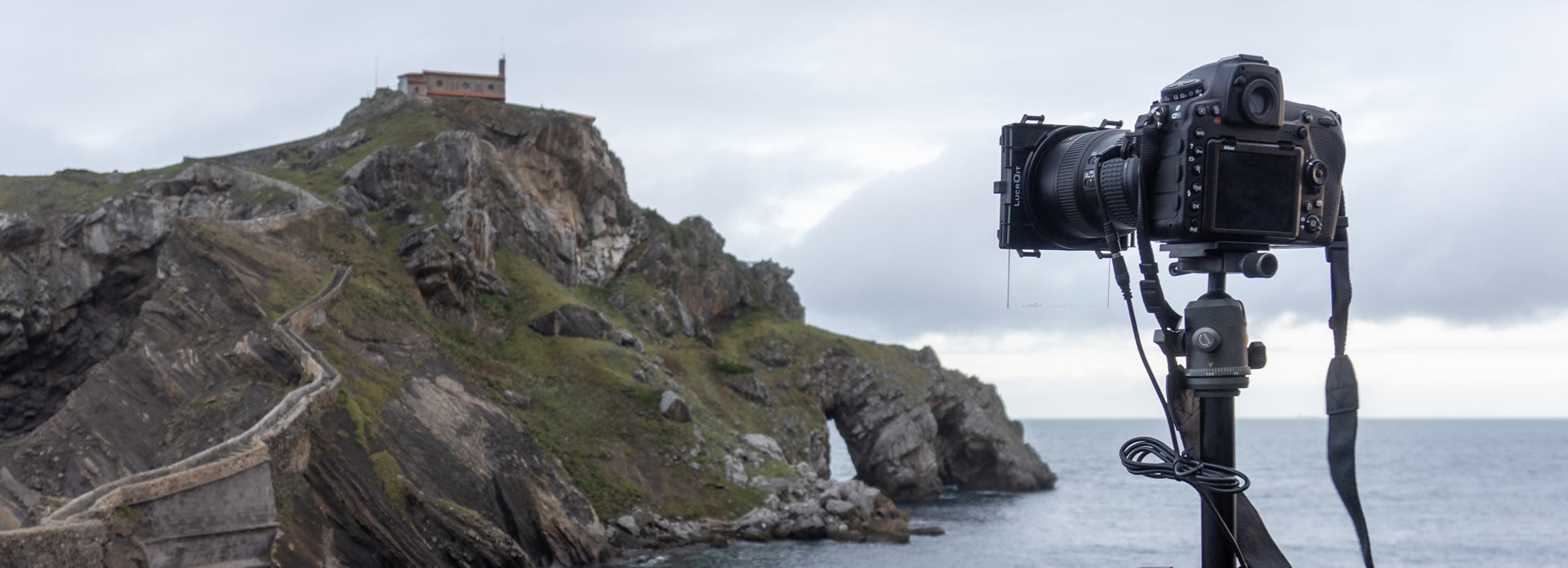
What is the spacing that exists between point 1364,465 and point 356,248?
5058 inches

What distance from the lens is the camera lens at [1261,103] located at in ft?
18.4

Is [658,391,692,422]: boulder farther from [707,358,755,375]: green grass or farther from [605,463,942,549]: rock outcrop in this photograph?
[707,358,755,375]: green grass

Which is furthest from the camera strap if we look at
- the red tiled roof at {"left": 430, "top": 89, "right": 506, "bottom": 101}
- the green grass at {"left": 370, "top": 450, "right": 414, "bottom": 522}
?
the red tiled roof at {"left": 430, "top": 89, "right": 506, "bottom": 101}

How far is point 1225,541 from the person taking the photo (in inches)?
215

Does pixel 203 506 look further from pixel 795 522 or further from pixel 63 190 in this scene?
pixel 63 190

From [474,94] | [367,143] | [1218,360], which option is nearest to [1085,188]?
[1218,360]

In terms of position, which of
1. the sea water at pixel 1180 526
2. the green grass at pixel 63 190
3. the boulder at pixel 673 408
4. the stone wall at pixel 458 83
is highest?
the stone wall at pixel 458 83

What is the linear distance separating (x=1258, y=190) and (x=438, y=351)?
47008 mm

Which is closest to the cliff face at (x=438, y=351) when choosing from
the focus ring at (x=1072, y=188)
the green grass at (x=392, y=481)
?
the green grass at (x=392, y=481)

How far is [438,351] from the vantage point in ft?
163

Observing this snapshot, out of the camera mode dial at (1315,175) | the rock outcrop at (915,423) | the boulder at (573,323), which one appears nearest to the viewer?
the camera mode dial at (1315,175)

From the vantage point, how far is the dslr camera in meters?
5.55

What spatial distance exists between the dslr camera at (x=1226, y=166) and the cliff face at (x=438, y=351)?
1087 inches

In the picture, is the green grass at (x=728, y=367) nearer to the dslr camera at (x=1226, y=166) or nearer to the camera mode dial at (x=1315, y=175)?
the dslr camera at (x=1226, y=166)
